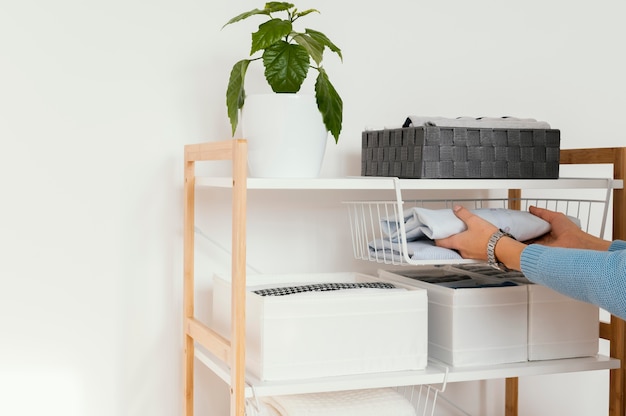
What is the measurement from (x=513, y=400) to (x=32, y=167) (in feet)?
4.31

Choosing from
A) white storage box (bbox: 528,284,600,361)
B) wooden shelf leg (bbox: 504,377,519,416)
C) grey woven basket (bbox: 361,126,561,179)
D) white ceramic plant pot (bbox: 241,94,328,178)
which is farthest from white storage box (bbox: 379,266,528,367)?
wooden shelf leg (bbox: 504,377,519,416)

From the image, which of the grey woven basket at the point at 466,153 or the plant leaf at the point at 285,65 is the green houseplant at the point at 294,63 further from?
the grey woven basket at the point at 466,153

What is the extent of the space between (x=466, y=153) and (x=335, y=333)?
45 cm

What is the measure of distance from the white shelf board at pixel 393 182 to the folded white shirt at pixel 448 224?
2.1 inches

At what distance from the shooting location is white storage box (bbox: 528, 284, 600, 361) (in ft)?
5.27

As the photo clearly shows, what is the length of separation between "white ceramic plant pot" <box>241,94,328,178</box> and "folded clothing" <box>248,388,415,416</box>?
433 mm

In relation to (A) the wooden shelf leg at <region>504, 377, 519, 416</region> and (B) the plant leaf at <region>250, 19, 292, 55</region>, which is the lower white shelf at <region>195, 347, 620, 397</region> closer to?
(A) the wooden shelf leg at <region>504, 377, 519, 416</region>

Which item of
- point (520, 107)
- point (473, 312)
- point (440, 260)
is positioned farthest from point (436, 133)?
point (520, 107)

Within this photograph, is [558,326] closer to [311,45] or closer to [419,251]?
[419,251]

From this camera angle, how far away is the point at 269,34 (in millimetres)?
1455

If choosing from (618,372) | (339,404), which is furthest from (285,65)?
(618,372)

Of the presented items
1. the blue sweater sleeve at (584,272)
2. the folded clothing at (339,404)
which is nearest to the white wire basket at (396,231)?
the blue sweater sleeve at (584,272)

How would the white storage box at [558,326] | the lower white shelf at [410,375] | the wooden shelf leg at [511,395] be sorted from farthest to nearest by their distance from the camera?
the wooden shelf leg at [511,395] < the white storage box at [558,326] < the lower white shelf at [410,375]

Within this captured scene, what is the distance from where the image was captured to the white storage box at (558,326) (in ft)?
5.27
